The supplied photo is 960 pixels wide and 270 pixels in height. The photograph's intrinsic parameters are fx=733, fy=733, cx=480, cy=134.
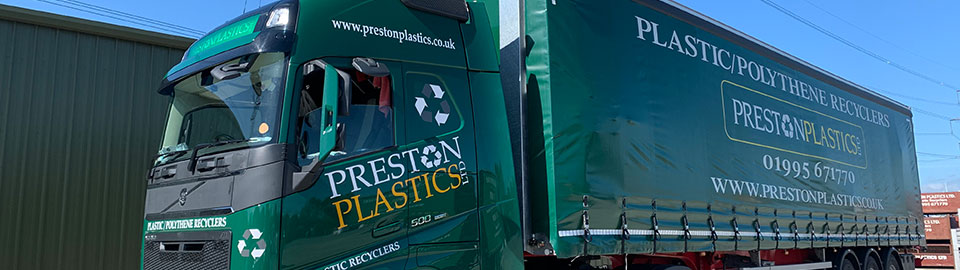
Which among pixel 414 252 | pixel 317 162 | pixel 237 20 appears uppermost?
pixel 237 20

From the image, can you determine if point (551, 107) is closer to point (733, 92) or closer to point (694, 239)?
point (694, 239)

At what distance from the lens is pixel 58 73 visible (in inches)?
331

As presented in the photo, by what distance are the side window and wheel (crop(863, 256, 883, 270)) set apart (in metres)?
8.06

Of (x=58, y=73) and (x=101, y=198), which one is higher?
(x=58, y=73)

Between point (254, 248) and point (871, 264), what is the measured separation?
30.3ft

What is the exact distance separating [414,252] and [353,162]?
28.5 inches

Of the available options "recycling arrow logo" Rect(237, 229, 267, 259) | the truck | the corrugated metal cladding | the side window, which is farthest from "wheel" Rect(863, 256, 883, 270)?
the corrugated metal cladding

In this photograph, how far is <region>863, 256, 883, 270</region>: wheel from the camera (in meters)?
10.0

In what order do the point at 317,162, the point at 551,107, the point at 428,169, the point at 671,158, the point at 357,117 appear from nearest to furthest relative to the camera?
the point at 317,162 < the point at 357,117 < the point at 428,169 < the point at 551,107 < the point at 671,158

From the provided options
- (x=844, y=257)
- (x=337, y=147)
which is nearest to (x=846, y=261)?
(x=844, y=257)

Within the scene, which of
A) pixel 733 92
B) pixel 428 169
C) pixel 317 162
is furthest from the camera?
pixel 733 92

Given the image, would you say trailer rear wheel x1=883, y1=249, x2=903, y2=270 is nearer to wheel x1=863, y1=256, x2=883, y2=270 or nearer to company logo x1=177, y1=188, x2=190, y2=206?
wheel x1=863, y1=256, x2=883, y2=270

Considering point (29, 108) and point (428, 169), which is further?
point (29, 108)

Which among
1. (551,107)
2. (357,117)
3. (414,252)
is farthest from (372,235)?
(551,107)
